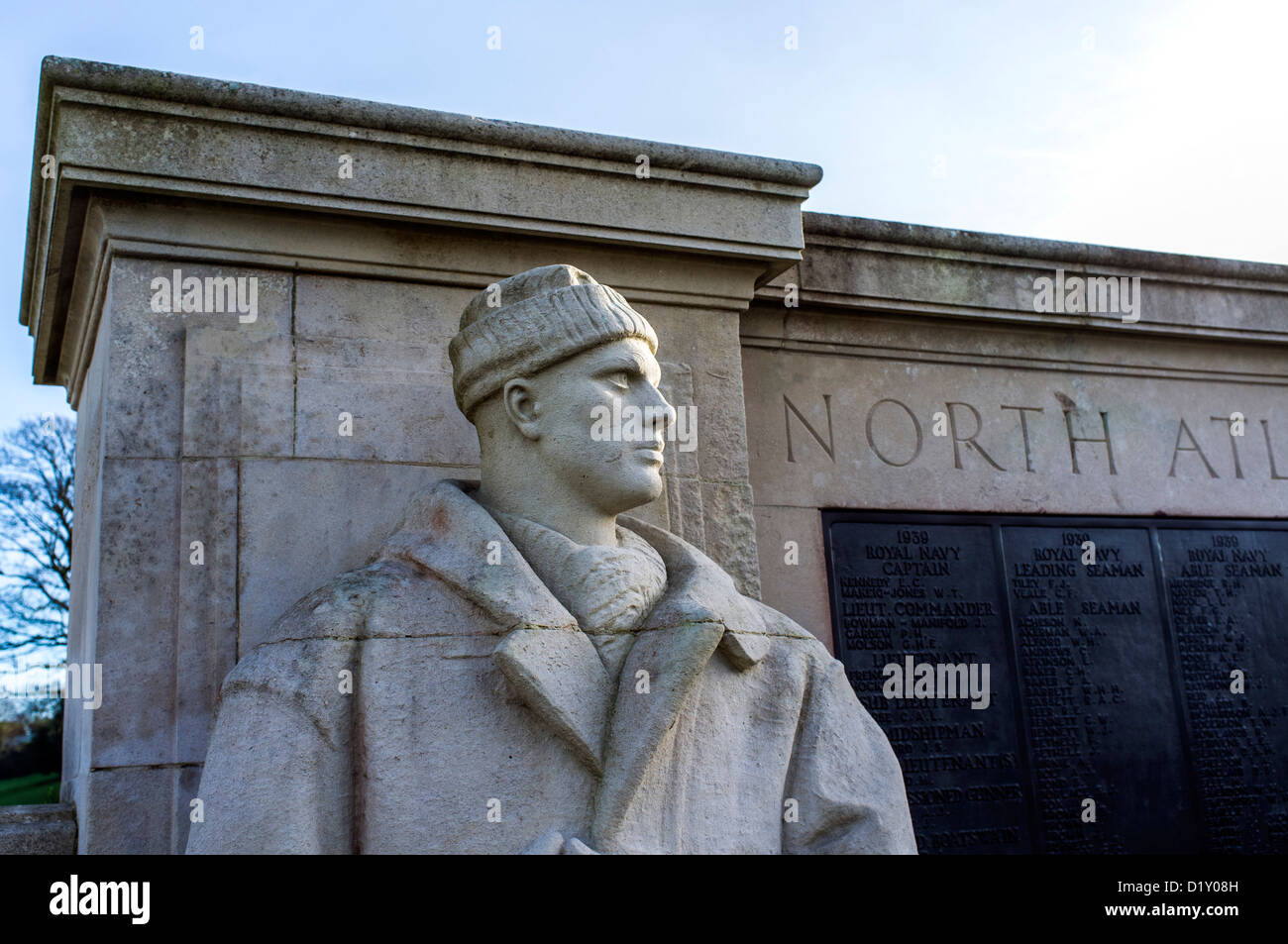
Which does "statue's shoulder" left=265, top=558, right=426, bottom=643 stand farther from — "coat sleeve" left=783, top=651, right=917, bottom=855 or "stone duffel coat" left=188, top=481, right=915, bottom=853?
"coat sleeve" left=783, top=651, right=917, bottom=855

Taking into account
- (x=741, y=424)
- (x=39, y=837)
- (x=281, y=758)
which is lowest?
(x=39, y=837)

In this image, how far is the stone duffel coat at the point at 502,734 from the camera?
3.34 meters

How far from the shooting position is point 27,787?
13.2 metres

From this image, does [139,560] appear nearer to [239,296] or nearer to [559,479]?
[239,296]

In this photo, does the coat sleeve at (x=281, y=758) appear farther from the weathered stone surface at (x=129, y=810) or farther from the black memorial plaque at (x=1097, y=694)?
the black memorial plaque at (x=1097, y=694)

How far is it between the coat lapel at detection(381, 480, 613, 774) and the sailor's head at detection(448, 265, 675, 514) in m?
0.32

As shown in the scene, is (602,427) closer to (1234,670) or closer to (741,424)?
(741,424)

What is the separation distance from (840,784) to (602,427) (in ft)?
4.47

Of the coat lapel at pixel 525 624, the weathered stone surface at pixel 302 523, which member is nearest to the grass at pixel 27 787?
the weathered stone surface at pixel 302 523

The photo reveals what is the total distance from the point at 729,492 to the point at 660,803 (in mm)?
1976

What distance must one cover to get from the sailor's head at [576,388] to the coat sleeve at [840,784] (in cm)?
90

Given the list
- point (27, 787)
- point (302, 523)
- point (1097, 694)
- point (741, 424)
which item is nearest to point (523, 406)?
point (302, 523)

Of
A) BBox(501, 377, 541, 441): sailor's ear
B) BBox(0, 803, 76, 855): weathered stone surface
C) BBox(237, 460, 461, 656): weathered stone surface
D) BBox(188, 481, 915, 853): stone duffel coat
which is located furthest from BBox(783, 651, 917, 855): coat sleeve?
BBox(0, 803, 76, 855): weathered stone surface

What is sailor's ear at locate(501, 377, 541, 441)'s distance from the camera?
3965 millimetres
